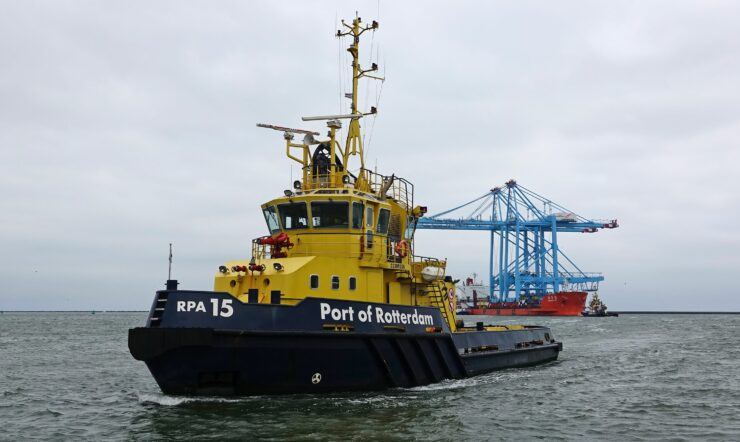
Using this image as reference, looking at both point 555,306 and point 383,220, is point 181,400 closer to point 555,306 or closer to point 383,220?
point 383,220

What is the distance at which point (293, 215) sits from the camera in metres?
12.6

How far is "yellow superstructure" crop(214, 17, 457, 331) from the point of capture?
11.6m

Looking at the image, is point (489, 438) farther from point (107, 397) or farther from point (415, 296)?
point (107, 397)

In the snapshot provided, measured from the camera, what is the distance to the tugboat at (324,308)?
1003cm

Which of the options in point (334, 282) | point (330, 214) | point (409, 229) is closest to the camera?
point (334, 282)

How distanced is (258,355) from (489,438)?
3.73m

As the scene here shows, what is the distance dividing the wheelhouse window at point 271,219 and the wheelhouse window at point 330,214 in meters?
0.90

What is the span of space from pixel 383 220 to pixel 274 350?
4017 millimetres

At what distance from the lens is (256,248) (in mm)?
12828

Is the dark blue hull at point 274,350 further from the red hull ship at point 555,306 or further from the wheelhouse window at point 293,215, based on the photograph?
the red hull ship at point 555,306

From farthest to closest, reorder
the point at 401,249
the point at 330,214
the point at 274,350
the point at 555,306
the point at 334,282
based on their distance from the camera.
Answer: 1. the point at 555,306
2. the point at 401,249
3. the point at 330,214
4. the point at 334,282
5. the point at 274,350

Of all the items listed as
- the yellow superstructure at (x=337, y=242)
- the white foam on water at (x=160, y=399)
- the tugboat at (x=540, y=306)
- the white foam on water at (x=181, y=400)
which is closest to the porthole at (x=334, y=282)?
the yellow superstructure at (x=337, y=242)

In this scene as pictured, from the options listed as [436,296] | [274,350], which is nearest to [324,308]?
[274,350]

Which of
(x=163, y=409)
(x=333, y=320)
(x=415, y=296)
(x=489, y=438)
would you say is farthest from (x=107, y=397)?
(x=489, y=438)
